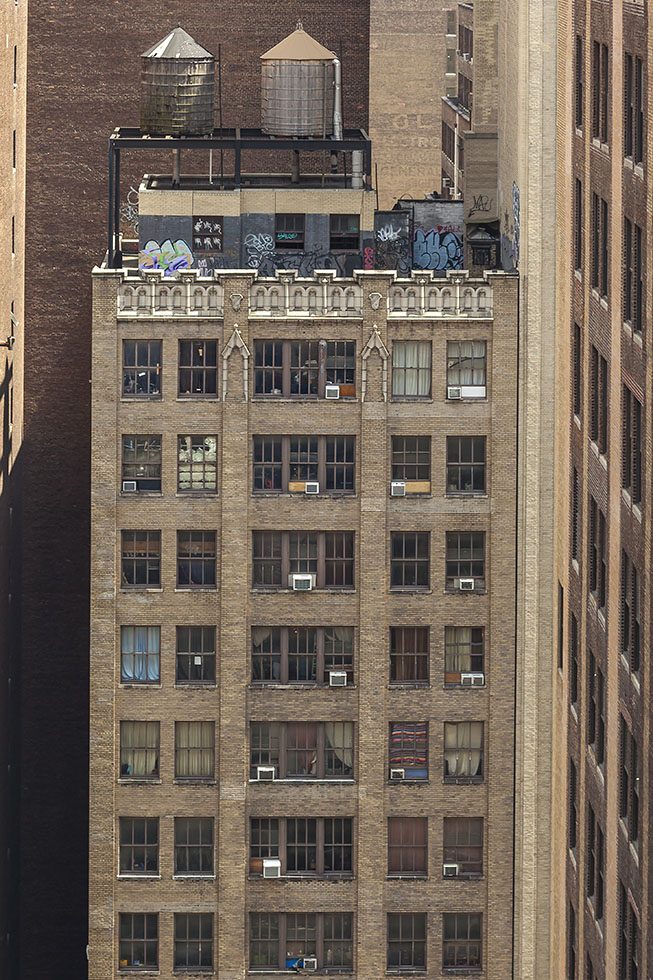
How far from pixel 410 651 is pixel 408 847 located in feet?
22.6

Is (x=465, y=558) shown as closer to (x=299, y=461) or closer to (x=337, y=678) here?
(x=337, y=678)

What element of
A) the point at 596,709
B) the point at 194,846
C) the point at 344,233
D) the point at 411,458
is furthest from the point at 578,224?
the point at 194,846

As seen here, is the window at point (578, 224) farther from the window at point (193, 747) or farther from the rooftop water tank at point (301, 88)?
the window at point (193, 747)

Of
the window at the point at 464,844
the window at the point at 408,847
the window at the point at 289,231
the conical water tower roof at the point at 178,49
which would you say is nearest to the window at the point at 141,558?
the window at the point at 289,231

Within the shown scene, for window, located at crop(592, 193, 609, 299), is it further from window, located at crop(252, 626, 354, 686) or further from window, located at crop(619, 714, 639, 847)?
window, located at crop(252, 626, 354, 686)

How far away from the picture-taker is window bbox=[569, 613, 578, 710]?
273 feet

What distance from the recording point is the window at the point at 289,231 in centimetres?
9588

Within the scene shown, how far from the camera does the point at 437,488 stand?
92438 mm

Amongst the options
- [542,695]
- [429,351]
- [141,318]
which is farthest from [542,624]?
[141,318]

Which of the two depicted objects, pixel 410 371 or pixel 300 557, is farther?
pixel 300 557

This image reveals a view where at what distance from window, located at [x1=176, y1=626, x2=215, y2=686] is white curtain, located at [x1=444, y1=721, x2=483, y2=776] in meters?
8.53

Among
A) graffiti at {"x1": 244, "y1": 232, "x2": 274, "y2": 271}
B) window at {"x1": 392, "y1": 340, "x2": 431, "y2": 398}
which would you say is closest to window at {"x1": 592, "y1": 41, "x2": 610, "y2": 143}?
window at {"x1": 392, "y1": 340, "x2": 431, "y2": 398}

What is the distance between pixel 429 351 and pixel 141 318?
32.4 feet

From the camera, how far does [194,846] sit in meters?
94.0
